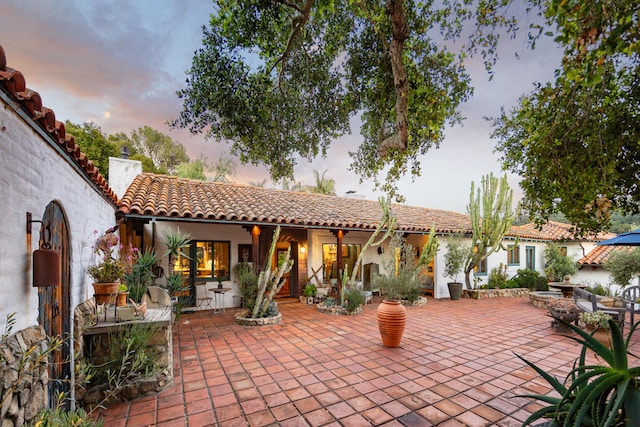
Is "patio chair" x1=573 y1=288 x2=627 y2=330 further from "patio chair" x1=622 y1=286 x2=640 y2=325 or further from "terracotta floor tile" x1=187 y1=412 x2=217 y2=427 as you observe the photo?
"terracotta floor tile" x1=187 y1=412 x2=217 y2=427

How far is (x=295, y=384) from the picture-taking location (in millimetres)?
4098

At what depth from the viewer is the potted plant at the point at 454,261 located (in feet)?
37.1

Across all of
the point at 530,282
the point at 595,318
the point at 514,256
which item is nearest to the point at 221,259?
the point at 595,318

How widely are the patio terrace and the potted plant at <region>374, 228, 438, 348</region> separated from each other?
1.09ft

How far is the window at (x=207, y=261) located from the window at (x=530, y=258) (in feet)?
48.6

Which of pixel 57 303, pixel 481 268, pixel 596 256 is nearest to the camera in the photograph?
pixel 57 303

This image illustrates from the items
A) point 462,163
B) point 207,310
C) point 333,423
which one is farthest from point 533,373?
point 462,163

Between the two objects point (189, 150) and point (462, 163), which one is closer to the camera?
point (462, 163)

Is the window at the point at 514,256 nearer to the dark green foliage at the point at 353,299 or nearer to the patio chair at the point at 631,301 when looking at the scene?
the patio chair at the point at 631,301

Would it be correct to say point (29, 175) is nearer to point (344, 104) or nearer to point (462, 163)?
point (344, 104)

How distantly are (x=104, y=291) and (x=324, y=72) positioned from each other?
4965 mm

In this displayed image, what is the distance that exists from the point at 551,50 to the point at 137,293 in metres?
8.24

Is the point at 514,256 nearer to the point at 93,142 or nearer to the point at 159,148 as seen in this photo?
the point at 93,142

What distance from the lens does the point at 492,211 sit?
1146cm
